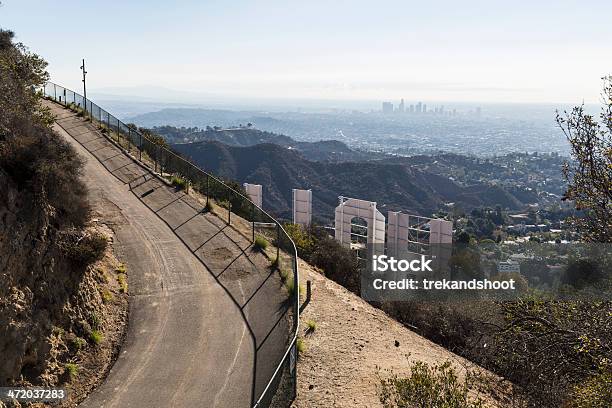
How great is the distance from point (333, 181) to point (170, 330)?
107309 millimetres

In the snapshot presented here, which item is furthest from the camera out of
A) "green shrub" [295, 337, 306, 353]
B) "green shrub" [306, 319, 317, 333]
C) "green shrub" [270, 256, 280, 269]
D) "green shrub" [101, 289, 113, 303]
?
"green shrub" [270, 256, 280, 269]

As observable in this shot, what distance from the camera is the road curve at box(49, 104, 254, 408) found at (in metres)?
9.14

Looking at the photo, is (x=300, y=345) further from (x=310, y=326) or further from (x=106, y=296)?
(x=106, y=296)

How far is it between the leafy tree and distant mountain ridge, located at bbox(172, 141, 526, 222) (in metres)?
87.9

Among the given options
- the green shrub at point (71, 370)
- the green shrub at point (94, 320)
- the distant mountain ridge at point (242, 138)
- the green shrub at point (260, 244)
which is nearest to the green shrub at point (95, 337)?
the green shrub at point (94, 320)

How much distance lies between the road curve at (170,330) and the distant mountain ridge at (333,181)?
81.4 metres

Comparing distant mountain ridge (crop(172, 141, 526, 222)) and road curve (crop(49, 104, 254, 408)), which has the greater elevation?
road curve (crop(49, 104, 254, 408))

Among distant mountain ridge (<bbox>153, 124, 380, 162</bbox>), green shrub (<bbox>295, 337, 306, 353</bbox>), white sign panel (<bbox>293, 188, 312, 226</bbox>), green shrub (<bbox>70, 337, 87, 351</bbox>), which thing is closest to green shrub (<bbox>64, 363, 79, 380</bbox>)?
green shrub (<bbox>70, 337, 87, 351</bbox>)

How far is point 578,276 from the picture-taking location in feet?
44.4

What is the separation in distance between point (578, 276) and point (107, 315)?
41.0ft

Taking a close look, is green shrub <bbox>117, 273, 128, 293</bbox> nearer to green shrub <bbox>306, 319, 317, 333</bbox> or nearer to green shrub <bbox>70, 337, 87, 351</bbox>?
green shrub <bbox>70, 337, 87, 351</bbox>

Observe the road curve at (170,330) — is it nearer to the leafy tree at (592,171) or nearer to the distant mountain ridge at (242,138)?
the leafy tree at (592,171)

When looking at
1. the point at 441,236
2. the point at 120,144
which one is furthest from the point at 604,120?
the point at 441,236

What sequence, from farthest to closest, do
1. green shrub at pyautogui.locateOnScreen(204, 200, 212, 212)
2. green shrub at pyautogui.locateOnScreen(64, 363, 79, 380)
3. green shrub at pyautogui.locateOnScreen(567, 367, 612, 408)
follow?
green shrub at pyautogui.locateOnScreen(204, 200, 212, 212) < green shrub at pyautogui.locateOnScreen(64, 363, 79, 380) < green shrub at pyautogui.locateOnScreen(567, 367, 612, 408)
